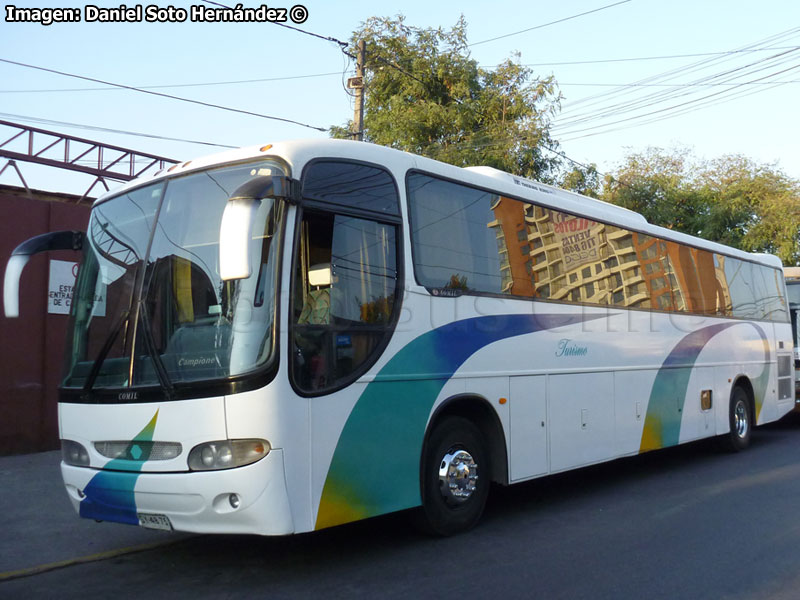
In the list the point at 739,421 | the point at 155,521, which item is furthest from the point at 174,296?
the point at 739,421

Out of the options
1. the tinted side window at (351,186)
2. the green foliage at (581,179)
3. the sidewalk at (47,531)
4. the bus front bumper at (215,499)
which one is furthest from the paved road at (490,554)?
the green foliage at (581,179)

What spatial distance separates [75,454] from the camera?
20.1 ft

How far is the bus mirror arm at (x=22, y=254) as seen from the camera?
584cm

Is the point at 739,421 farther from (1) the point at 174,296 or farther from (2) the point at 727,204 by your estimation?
(2) the point at 727,204

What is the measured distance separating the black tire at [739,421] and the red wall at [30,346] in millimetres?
9899

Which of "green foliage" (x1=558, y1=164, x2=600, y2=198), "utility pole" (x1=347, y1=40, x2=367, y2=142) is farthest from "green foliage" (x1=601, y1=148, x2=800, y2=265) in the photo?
"utility pole" (x1=347, y1=40, x2=367, y2=142)

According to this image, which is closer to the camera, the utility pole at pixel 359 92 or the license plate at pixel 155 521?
the license plate at pixel 155 521

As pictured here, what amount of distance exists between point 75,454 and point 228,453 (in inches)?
62.4

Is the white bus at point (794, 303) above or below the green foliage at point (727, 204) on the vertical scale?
below

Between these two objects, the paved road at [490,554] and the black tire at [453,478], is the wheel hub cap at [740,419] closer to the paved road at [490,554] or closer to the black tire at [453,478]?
the paved road at [490,554]

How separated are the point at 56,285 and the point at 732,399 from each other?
401 inches

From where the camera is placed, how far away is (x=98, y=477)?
584cm

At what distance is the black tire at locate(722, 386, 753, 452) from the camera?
40.4 feet

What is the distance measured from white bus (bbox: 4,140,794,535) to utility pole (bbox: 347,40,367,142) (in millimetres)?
9374
